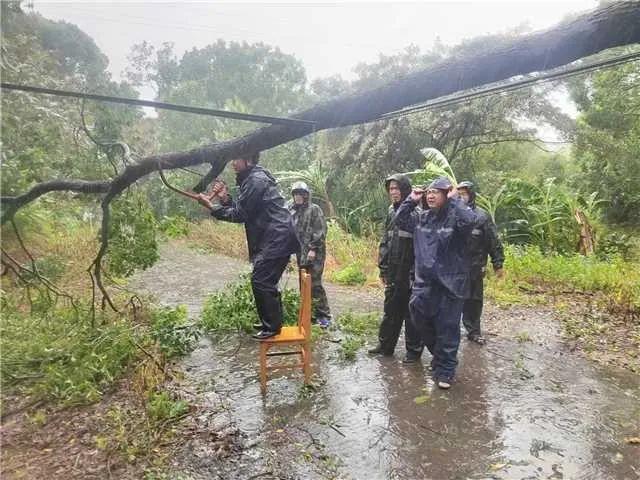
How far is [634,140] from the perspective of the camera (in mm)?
11789

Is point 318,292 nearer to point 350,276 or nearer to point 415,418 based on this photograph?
point 415,418

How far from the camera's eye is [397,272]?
208 inches

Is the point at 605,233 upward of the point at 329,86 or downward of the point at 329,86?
downward

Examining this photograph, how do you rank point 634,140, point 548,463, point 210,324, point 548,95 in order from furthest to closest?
point 548,95, point 634,140, point 210,324, point 548,463

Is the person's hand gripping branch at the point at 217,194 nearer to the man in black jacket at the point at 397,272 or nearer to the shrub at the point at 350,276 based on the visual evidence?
the man in black jacket at the point at 397,272

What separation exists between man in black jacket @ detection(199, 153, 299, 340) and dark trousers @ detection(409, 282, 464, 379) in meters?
1.34

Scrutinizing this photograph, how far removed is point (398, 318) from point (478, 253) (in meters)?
1.44

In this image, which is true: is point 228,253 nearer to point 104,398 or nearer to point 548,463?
point 104,398

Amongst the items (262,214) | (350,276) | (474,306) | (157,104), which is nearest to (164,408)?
(262,214)

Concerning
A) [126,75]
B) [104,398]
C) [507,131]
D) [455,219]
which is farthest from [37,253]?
[126,75]

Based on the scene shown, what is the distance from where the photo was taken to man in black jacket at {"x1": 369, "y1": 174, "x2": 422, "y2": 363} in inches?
206

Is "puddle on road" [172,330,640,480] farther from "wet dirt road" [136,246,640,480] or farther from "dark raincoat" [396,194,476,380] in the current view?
"dark raincoat" [396,194,476,380]

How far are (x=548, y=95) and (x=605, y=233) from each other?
168 inches

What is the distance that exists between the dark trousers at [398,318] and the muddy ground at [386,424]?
0.24m
